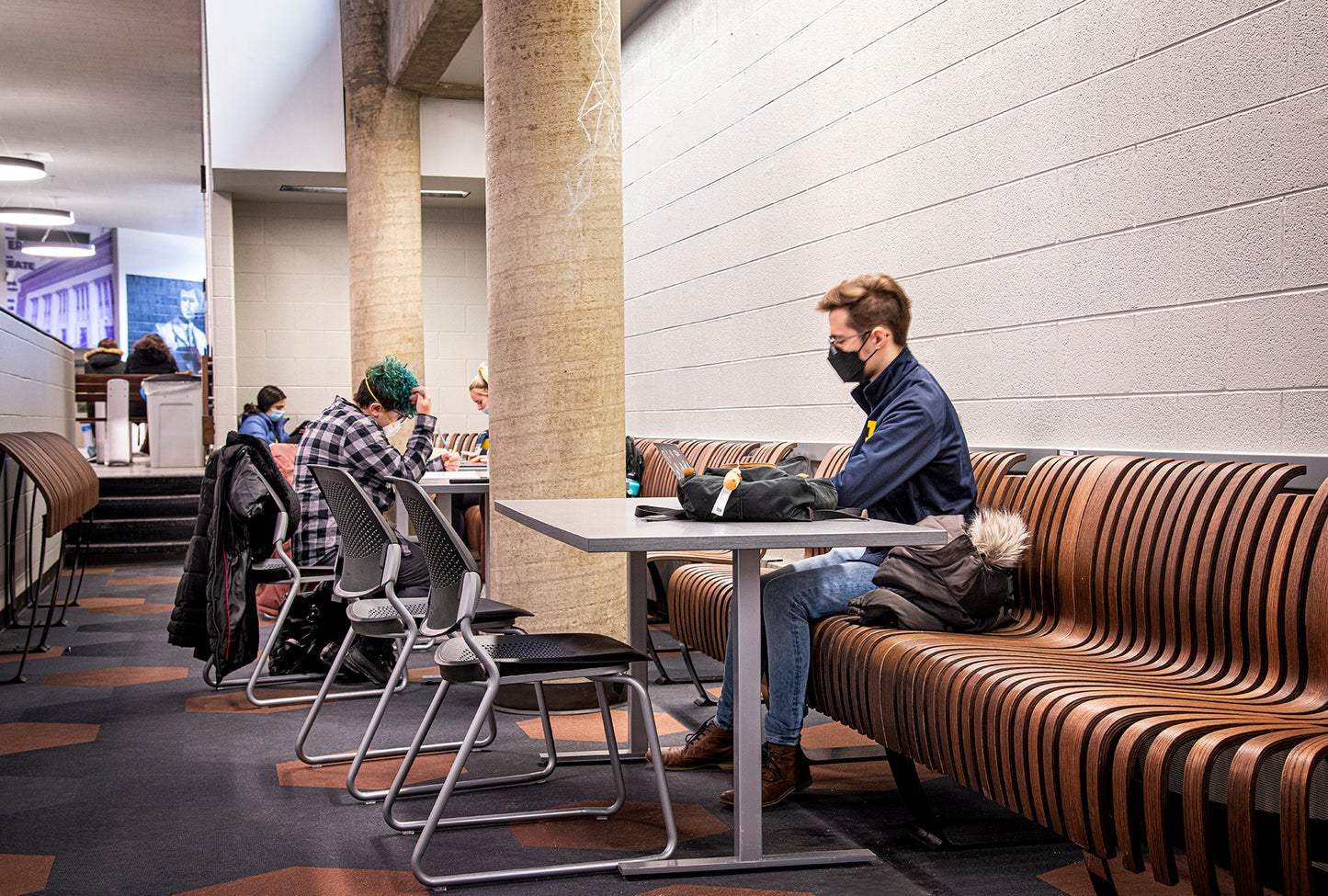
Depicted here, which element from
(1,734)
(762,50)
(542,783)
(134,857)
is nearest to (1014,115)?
(762,50)

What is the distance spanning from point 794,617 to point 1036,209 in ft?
5.05

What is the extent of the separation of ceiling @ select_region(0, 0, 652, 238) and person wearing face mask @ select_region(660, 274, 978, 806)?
4531 millimetres

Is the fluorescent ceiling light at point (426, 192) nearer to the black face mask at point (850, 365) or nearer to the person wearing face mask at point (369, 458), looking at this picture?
the person wearing face mask at point (369, 458)

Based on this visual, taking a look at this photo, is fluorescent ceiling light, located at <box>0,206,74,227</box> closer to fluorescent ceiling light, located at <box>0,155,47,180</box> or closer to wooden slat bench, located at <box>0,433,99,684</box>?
fluorescent ceiling light, located at <box>0,155,47,180</box>

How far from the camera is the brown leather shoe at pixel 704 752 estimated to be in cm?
329

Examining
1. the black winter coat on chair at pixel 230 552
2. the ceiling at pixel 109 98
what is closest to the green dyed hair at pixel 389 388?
the black winter coat on chair at pixel 230 552

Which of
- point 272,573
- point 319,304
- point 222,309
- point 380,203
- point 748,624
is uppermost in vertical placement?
point 380,203

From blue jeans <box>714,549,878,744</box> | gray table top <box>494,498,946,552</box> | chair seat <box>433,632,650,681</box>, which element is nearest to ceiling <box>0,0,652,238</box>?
blue jeans <box>714,549,878,744</box>

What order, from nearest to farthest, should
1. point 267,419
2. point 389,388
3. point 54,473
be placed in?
point 389,388
point 54,473
point 267,419

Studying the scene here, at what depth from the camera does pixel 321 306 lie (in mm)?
11719

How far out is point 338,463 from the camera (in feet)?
14.8

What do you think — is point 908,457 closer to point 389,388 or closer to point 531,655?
point 531,655

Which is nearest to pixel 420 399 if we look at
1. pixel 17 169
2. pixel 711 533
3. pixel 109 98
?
pixel 711 533

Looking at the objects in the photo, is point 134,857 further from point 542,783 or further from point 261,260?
point 261,260
